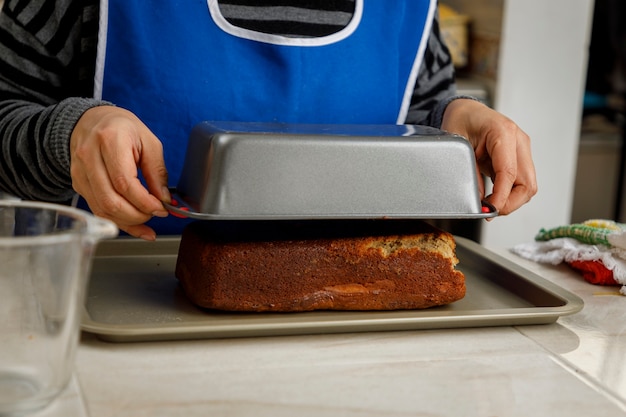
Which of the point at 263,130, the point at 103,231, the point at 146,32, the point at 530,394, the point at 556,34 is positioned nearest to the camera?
the point at 103,231

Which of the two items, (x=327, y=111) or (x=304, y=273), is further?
(x=327, y=111)

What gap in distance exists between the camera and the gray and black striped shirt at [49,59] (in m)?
0.97

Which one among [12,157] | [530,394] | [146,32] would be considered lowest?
[530,394]

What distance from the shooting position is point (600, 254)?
103cm

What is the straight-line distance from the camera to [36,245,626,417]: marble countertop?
0.64 m

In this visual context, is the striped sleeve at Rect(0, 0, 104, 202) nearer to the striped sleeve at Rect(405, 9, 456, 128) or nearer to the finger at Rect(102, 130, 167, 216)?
the finger at Rect(102, 130, 167, 216)

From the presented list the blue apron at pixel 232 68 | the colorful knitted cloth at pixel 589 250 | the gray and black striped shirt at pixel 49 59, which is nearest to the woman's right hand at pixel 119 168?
the gray and black striped shirt at pixel 49 59

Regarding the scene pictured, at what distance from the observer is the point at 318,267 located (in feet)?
2.72

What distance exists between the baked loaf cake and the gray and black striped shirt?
0.70ft

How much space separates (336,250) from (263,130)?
14 centimetres

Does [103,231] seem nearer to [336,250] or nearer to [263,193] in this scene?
[263,193]

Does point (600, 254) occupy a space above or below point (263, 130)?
below

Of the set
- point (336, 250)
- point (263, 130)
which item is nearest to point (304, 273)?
point (336, 250)

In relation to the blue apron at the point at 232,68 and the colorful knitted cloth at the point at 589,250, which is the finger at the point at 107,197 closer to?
the blue apron at the point at 232,68
